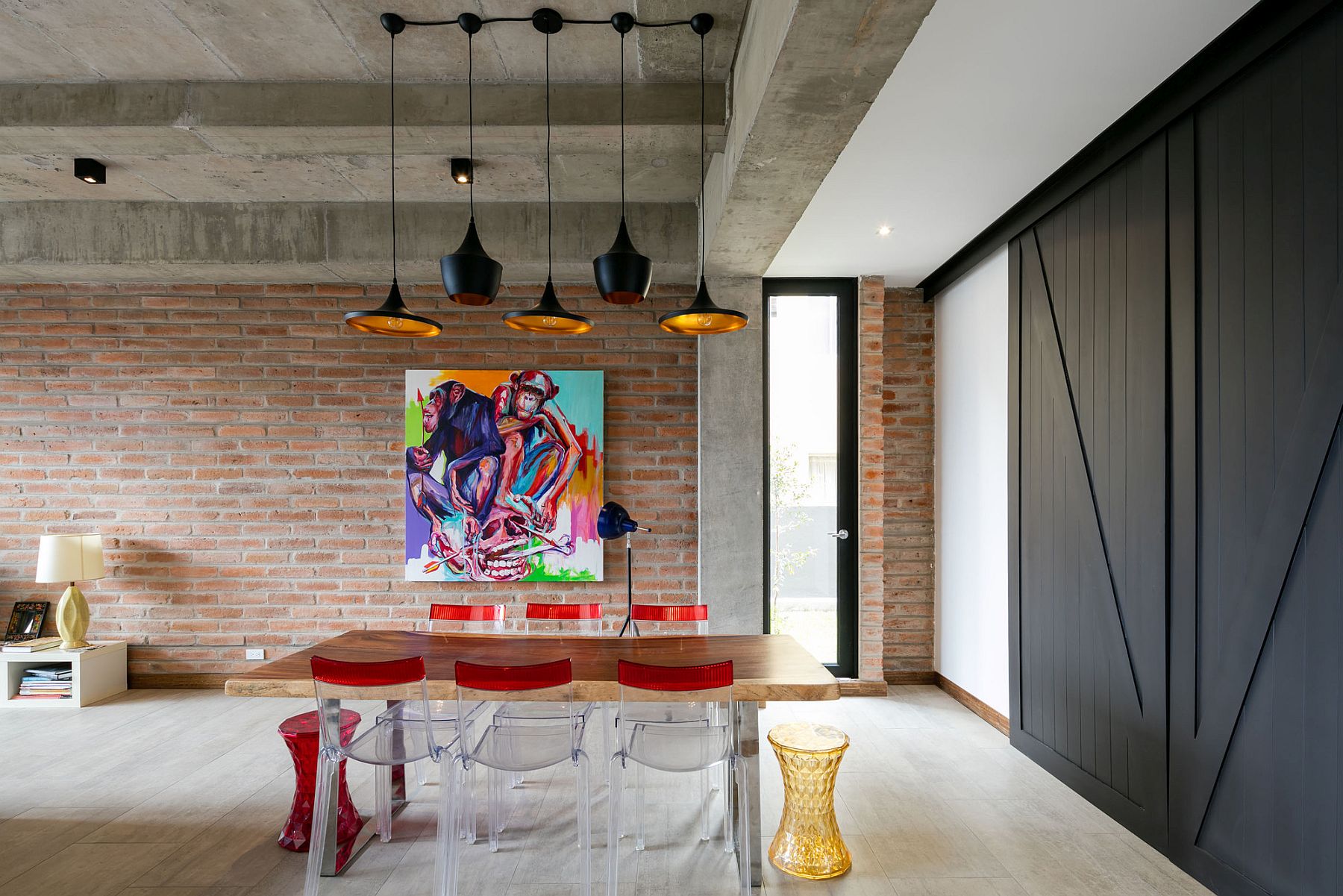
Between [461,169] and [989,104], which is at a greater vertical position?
[461,169]

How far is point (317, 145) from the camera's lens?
3340mm

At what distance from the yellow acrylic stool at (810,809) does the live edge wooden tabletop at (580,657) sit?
264 mm

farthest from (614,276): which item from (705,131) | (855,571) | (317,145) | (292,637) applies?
(292,637)

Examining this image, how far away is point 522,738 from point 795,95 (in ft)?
7.90

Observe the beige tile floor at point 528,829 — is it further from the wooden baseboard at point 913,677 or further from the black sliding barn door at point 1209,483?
the wooden baseboard at point 913,677

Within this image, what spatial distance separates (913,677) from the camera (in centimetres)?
541

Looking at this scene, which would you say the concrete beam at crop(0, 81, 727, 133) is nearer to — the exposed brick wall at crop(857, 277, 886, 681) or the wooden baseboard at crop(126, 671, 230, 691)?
the exposed brick wall at crop(857, 277, 886, 681)

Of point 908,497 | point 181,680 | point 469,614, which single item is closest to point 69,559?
point 181,680

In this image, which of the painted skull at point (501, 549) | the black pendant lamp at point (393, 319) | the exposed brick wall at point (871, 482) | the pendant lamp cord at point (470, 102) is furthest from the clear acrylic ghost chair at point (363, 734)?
the exposed brick wall at point (871, 482)

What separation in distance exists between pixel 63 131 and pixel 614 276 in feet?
8.12

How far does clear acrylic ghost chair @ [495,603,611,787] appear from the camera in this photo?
9.87ft

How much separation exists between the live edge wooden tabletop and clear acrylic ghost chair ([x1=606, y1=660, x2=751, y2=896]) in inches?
6.2

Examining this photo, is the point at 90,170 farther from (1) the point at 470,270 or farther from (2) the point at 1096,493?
(2) the point at 1096,493

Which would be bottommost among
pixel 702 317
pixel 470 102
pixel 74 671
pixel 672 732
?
pixel 74 671
